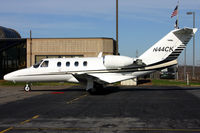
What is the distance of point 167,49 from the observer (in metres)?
18.6

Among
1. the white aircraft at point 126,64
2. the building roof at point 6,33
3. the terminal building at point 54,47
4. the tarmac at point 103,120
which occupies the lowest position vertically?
the tarmac at point 103,120

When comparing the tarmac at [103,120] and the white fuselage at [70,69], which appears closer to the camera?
the tarmac at [103,120]

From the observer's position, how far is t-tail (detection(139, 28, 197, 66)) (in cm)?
1841

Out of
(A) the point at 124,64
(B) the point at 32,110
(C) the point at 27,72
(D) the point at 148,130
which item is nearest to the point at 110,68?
(A) the point at 124,64

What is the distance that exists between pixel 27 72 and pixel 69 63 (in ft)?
12.3

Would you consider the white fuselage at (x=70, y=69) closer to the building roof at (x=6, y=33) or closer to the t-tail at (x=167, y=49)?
the t-tail at (x=167, y=49)

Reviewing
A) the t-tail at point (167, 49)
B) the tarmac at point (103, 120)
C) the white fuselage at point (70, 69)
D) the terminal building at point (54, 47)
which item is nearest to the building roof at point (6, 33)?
the terminal building at point (54, 47)

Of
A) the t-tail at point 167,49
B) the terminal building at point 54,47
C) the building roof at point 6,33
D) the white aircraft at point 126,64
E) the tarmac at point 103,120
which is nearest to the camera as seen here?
the tarmac at point 103,120

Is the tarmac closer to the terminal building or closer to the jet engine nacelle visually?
the jet engine nacelle

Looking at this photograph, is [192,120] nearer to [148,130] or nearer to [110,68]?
[148,130]

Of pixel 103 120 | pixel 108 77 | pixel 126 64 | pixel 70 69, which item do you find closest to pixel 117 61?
pixel 126 64

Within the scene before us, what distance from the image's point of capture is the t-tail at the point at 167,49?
1841 cm

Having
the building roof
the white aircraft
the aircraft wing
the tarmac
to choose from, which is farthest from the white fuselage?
the building roof

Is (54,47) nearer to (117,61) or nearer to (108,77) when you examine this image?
(108,77)
